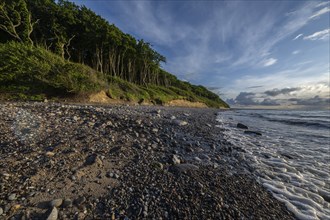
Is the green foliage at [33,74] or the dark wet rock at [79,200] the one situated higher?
the green foliage at [33,74]

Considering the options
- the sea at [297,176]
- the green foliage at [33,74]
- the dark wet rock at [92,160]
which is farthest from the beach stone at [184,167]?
the green foliage at [33,74]

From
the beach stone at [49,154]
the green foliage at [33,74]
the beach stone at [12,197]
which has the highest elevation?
the green foliage at [33,74]

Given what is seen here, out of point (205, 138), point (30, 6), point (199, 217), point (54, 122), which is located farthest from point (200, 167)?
point (30, 6)

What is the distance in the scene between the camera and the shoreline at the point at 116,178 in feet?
9.29

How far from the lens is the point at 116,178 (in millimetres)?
3705

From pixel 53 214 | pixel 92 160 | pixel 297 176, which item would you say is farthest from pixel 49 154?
pixel 297 176

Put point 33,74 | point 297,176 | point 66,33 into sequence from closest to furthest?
point 297,176, point 33,74, point 66,33

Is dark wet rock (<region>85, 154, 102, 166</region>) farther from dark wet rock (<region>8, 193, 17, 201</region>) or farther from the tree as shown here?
the tree

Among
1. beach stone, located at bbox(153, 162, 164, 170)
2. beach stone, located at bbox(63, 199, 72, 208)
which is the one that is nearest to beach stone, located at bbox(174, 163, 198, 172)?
beach stone, located at bbox(153, 162, 164, 170)

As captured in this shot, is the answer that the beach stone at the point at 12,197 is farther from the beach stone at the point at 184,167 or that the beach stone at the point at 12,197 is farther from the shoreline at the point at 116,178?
the beach stone at the point at 184,167

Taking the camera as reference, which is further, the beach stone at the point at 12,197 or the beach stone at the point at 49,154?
the beach stone at the point at 49,154

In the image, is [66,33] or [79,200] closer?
[79,200]

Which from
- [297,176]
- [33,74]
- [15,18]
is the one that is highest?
[15,18]

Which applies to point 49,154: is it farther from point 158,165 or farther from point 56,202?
point 158,165
